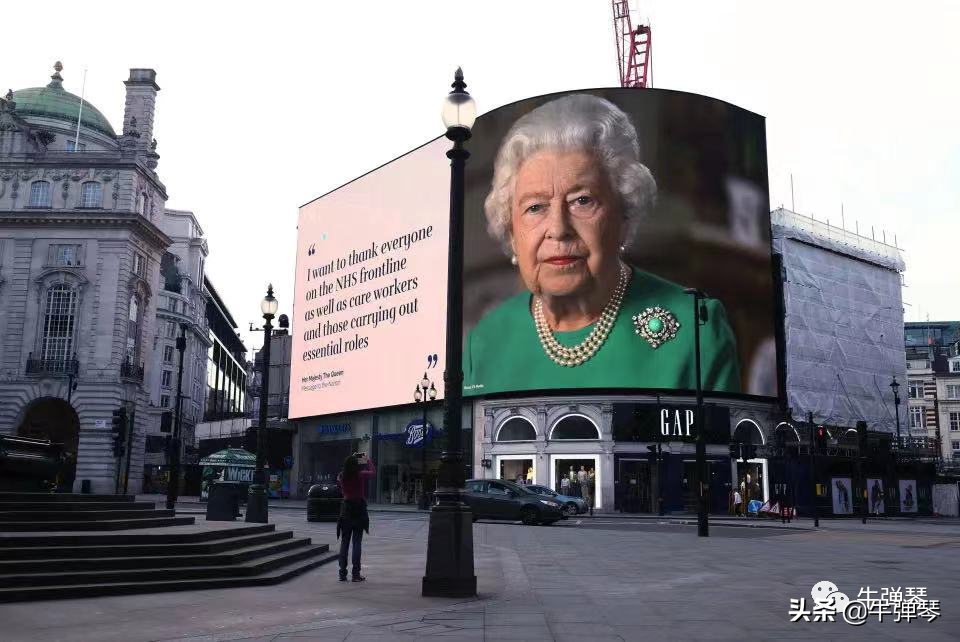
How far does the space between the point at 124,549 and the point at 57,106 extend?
7143cm

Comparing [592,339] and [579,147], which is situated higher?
[579,147]

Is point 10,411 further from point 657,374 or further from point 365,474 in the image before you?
point 365,474

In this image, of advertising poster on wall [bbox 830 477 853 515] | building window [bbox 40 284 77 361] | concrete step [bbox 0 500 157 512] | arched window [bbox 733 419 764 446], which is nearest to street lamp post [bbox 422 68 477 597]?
concrete step [bbox 0 500 157 512]

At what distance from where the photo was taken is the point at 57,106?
73.8 meters

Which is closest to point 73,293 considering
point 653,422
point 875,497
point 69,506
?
point 653,422

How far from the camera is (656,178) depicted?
52312mm

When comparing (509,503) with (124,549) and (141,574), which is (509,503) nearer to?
(124,549)

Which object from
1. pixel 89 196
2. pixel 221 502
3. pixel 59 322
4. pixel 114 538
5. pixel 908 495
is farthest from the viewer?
pixel 89 196

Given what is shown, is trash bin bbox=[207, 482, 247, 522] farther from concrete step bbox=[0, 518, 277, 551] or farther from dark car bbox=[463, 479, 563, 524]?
dark car bbox=[463, 479, 563, 524]

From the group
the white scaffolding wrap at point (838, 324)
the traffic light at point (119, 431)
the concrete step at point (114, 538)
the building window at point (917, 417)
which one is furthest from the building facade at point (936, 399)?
the concrete step at point (114, 538)

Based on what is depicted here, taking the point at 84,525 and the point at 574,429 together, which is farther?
the point at 574,429

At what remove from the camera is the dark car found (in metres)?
31.8

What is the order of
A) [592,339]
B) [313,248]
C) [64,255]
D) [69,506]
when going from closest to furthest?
1. [69,506]
2. [592,339]
3. [64,255]
4. [313,248]

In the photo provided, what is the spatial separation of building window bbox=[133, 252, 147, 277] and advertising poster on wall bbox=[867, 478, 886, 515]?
1987 inches
